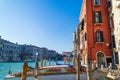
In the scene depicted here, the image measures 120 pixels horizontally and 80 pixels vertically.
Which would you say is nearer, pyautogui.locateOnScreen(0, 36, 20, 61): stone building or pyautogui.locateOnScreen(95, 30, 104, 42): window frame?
pyautogui.locateOnScreen(95, 30, 104, 42): window frame

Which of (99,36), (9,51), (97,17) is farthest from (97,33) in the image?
(9,51)

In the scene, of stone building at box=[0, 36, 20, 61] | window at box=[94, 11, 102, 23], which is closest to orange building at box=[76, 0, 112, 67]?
window at box=[94, 11, 102, 23]

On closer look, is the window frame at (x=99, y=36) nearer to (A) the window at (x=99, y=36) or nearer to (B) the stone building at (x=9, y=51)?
(A) the window at (x=99, y=36)

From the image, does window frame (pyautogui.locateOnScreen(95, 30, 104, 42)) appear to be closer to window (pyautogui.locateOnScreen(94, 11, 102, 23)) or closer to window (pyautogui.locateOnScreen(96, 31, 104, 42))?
window (pyautogui.locateOnScreen(96, 31, 104, 42))

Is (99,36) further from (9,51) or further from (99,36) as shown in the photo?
(9,51)

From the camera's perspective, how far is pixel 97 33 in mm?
22812

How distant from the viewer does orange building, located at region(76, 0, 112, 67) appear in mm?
22203

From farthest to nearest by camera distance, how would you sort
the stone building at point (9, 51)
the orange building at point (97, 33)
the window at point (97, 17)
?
the stone building at point (9, 51) < the window at point (97, 17) < the orange building at point (97, 33)

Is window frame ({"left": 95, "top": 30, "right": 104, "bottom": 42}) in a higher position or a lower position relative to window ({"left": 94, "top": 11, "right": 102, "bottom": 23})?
lower

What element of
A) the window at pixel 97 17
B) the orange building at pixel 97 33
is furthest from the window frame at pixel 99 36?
the window at pixel 97 17

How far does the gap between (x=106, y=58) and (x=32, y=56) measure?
83251mm

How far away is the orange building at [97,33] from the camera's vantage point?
22203mm

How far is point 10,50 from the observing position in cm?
8781

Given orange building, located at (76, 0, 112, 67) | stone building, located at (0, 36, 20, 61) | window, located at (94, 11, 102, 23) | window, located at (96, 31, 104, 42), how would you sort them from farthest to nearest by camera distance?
stone building, located at (0, 36, 20, 61)
window, located at (94, 11, 102, 23)
window, located at (96, 31, 104, 42)
orange building, located at (76, 0, 112, 67)
